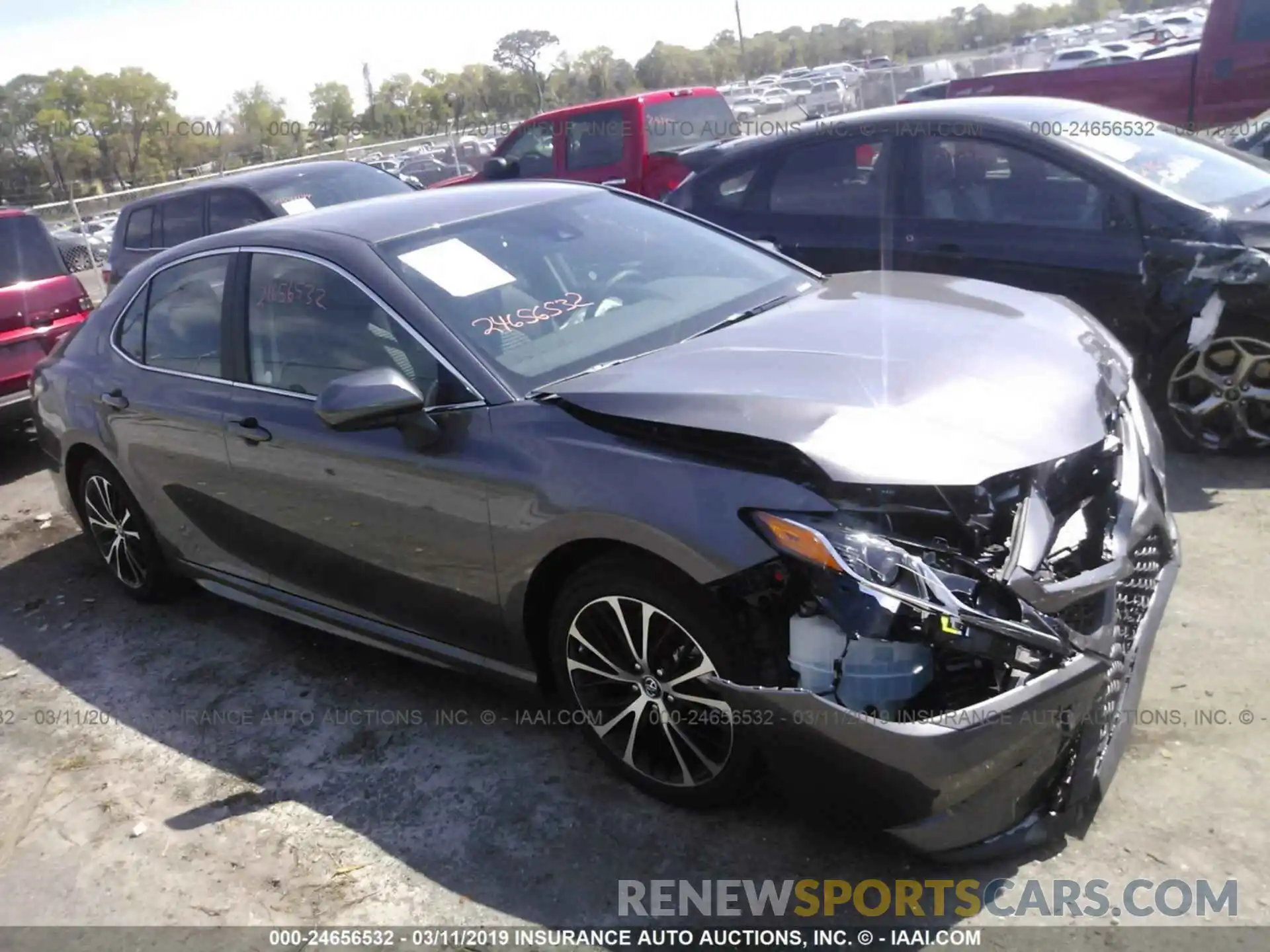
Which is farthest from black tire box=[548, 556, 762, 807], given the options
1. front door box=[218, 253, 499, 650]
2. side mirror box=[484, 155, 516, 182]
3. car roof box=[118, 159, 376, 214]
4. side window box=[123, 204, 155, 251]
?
side mirror box=[484, 155, 516, 182]

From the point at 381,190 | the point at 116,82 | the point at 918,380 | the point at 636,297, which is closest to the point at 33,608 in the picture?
the point at 636,297

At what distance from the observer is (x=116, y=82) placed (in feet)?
209

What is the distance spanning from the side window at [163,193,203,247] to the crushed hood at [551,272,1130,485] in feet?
25.0

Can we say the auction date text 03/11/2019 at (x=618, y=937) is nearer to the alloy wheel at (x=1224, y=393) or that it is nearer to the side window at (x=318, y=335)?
the side window at (x=318, y=335)

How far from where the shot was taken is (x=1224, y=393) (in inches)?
200

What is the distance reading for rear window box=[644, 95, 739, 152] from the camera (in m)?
10.9

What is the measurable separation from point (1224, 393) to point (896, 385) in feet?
9.60

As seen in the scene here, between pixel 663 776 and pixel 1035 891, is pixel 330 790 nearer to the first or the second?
pixel 663 776

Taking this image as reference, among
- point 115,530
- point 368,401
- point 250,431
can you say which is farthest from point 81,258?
point 368,401

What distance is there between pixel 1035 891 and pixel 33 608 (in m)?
4.84

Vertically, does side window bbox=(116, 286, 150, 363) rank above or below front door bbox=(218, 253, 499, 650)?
above

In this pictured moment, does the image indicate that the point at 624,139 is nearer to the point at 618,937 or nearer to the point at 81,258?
the point at 618,937

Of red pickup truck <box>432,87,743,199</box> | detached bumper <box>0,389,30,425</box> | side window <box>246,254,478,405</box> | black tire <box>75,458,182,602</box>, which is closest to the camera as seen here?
side window <box>246,254,478,405</box>

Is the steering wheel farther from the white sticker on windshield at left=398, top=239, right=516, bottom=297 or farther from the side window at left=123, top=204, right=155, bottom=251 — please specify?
the side window at left=123, top=204, right=155, bottom=251
